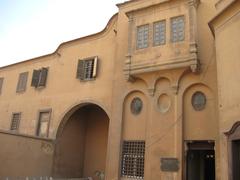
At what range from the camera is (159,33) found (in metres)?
14.4

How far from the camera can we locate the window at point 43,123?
18.6 metres

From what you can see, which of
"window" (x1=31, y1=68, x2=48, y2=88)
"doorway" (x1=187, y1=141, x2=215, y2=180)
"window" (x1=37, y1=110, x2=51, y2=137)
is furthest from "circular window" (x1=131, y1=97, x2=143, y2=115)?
"window" (x1=31, y1=68, x2=48, y2=88)

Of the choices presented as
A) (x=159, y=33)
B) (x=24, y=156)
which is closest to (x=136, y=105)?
(x=159, y=33)

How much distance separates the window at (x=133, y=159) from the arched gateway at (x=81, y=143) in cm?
467

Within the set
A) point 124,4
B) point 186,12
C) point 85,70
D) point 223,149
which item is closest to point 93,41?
point 85,70

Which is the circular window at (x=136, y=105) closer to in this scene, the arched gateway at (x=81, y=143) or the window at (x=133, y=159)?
the window at (x=133, y=159)

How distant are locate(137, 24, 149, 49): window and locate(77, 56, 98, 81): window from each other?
348cm

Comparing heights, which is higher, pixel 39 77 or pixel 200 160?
pixel 39 77

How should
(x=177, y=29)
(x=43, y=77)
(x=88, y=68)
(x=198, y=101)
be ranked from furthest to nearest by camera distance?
(x=43, y=77), (x=88, y=68), (x=177, y=29), (x=198, y=101)

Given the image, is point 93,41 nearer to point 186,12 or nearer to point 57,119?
point 57,119

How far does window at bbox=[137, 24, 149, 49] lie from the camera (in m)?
14.7

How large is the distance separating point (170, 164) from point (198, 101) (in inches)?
122

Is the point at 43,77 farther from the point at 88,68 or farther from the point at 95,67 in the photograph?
the point at 95,67

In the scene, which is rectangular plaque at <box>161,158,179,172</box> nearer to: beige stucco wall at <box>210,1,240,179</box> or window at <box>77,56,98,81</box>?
beige stucco wall at <box>210,1,240,179</box>
